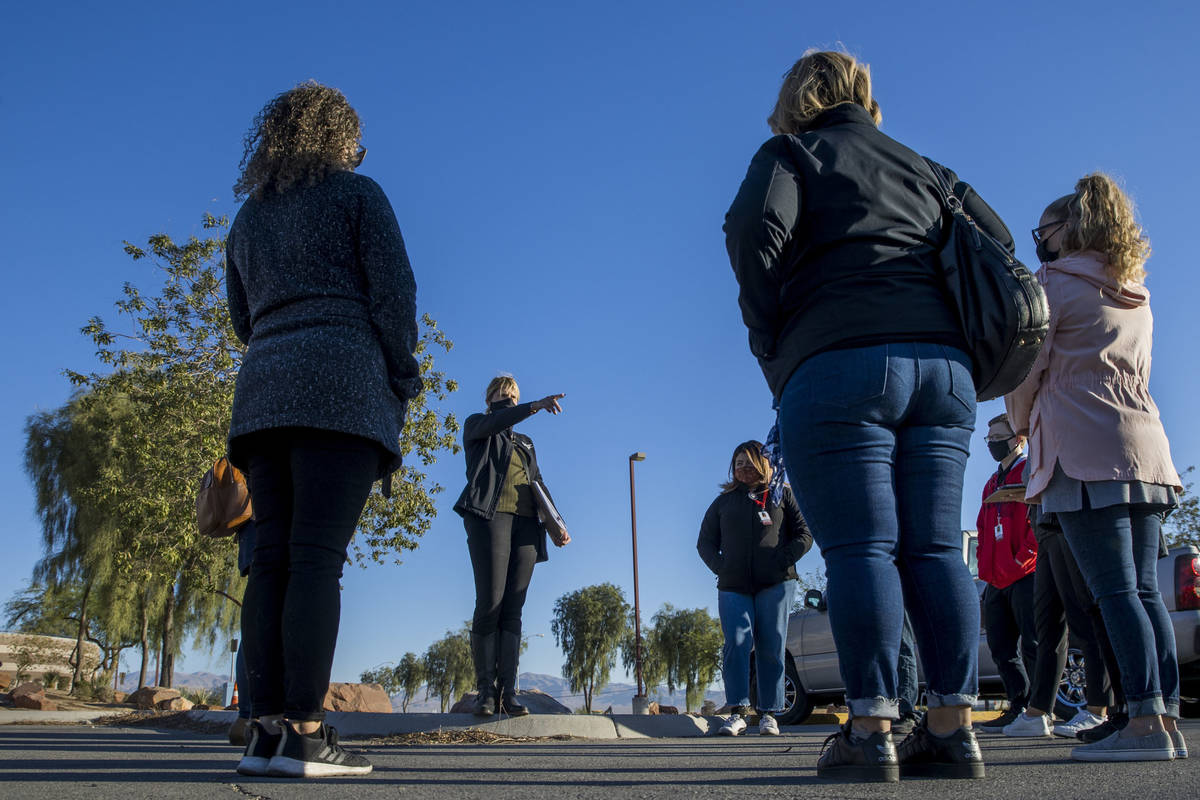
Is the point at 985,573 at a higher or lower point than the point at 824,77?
lower

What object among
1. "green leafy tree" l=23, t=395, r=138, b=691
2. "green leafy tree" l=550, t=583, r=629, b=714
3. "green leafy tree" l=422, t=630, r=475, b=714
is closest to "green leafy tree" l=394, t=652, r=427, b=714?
"green leafy tree" l=422, t=630, r=475, b=714

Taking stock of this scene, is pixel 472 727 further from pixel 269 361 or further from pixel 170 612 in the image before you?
pixel 170 612

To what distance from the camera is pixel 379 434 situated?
3.20 meters

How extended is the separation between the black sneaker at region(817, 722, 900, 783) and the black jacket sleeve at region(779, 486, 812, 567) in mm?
4175

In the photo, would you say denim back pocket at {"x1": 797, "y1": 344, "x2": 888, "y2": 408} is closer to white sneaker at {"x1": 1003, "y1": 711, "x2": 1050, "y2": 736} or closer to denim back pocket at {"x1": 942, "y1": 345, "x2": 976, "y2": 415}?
denim back pocket at {"x1": 942, "y1": 345, "x2": 976, "y2": 415}

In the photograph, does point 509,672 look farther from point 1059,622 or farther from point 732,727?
point 1059,622

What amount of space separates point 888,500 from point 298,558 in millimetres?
1861

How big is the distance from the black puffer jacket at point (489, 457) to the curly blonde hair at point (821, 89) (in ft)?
10.2

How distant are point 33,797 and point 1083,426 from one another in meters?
3.73

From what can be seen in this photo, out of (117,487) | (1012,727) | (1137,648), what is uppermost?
(117,487)

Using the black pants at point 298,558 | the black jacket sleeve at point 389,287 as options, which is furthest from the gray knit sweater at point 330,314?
the black pants at point 298,558

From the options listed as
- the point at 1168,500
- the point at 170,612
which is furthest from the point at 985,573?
the point at 170,612

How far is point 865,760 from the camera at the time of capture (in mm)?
2496

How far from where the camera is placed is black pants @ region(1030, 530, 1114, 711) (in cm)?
480
